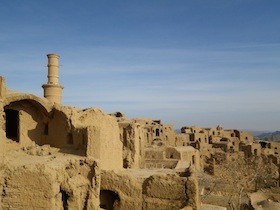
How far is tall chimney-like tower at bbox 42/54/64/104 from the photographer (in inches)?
900

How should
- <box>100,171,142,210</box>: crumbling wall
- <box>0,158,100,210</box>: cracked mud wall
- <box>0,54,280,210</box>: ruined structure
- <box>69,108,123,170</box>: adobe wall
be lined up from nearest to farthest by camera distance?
<box>0,158,100,210</box>: cracked mud wall, <box>0,54,280,210</box>: ruined structure, <box>100,171,142,210</box>: crumbling wall, <box>69,108,123,170</box>: adobe wall

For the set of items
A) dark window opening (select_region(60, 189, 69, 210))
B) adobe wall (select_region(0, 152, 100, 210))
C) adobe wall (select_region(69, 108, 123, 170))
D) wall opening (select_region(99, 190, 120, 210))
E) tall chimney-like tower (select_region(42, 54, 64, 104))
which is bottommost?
wall opening (select_region(99, 190, 120, 210))

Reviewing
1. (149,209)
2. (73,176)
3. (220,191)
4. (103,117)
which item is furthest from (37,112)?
(220,191)

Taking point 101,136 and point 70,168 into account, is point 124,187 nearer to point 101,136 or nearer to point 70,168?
point 70,168

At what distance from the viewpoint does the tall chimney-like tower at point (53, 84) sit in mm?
22859

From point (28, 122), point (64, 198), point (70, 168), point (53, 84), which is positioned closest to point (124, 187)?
point (70, 168)

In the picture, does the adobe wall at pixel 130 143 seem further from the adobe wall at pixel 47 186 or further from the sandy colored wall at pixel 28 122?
the adobe wall at pixel 47 186

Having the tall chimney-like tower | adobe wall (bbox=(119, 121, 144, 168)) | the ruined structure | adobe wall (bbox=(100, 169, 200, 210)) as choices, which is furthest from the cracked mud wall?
the tall chimney-like tower

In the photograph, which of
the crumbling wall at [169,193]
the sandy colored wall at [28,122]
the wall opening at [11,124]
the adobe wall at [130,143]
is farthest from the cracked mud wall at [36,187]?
the adobe wall at [130,143]

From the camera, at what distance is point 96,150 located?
13.8 meters

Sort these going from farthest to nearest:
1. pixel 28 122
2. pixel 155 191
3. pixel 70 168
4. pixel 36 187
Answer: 1. pixel 28 122
2. pixel 155 191
3. pixel 70 168
4. pixel 36 187

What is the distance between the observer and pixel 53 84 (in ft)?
75.1

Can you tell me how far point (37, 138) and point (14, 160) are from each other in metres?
3.74

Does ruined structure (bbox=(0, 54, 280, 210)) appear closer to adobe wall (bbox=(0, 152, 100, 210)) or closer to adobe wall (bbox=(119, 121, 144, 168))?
adobe wall (bbox=(0, 152, 100, 210))
